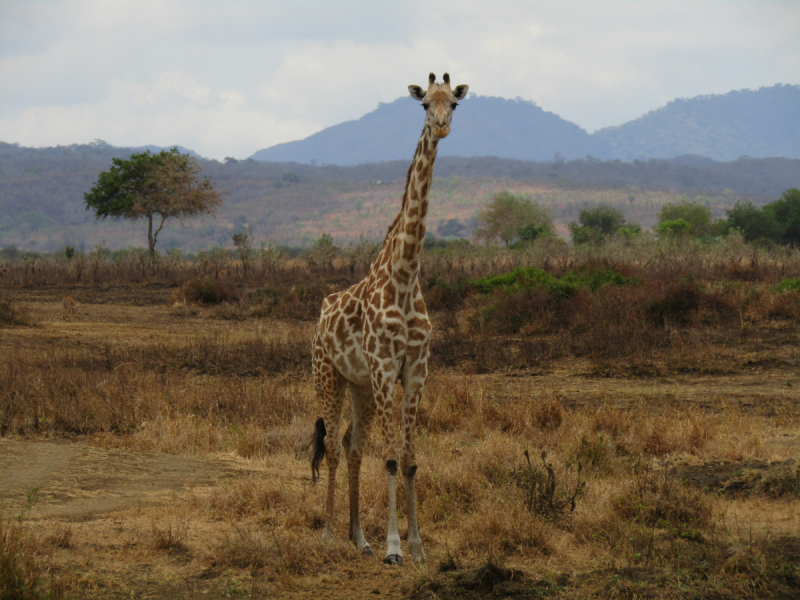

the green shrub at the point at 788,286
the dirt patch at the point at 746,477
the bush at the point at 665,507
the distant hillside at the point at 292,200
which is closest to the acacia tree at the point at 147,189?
the green shrub at the point at 788,286

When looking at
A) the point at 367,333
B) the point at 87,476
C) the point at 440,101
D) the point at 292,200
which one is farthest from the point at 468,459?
the point at 292,200

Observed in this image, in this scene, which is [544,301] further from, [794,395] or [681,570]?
[681,570]

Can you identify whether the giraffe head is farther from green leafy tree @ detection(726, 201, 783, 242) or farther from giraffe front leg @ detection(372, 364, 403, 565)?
green leafy tree @ detection(726, 201, 783, 242)

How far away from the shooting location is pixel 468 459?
696 centimetres

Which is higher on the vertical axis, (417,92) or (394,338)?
(417,92)

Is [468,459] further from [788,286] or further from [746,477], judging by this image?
[788,286]

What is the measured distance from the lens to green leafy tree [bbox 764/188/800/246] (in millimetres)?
38000

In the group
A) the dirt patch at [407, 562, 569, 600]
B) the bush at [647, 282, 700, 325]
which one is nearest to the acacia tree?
the bush at [647, 282, 700, 325]

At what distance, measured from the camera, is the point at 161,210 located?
37.2 metres

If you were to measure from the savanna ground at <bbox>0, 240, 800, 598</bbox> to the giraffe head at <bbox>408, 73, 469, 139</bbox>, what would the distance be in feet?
9.25

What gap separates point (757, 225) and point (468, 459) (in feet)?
123

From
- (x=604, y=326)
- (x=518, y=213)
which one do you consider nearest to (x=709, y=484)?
(x=604, y=326)

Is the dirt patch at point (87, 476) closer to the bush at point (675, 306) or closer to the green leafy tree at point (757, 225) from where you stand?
the bush at point (675, 306)

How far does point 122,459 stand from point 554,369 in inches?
302
